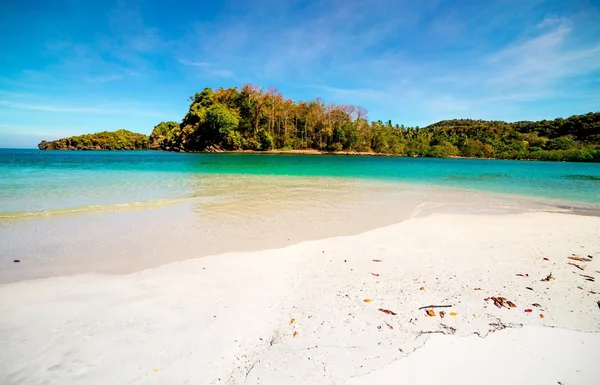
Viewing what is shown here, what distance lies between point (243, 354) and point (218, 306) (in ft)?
2.72

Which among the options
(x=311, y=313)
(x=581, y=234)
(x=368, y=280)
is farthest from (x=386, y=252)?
(x=581, y=234)

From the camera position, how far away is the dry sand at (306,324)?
2.21m

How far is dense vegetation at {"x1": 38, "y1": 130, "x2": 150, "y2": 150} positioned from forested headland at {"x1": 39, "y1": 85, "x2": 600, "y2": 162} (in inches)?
818

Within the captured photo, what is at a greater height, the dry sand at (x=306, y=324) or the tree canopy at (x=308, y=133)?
the tree canopy at (x=308, y=133)

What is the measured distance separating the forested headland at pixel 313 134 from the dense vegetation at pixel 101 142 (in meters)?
20.8

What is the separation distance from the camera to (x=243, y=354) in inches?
93.7

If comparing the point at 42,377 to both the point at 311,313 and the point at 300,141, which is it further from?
the point at 300,141

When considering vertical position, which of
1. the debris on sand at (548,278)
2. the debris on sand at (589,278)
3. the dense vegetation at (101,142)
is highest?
the dense vegetation at (101,142)

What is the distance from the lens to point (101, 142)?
4269 inches

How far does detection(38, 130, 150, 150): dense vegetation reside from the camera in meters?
107

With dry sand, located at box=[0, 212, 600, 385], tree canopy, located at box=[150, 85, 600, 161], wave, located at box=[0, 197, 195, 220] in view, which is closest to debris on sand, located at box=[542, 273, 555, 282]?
dry sand, located at box=[0, 212, 600, 385]

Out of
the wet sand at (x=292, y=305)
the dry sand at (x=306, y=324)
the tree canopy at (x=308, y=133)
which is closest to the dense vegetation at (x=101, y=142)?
the tree canopy at (x=308, y=133)

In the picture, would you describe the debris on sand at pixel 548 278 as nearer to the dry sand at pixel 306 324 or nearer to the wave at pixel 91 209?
the dry sand at pixel 306 324

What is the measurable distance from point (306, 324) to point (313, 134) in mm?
79842
